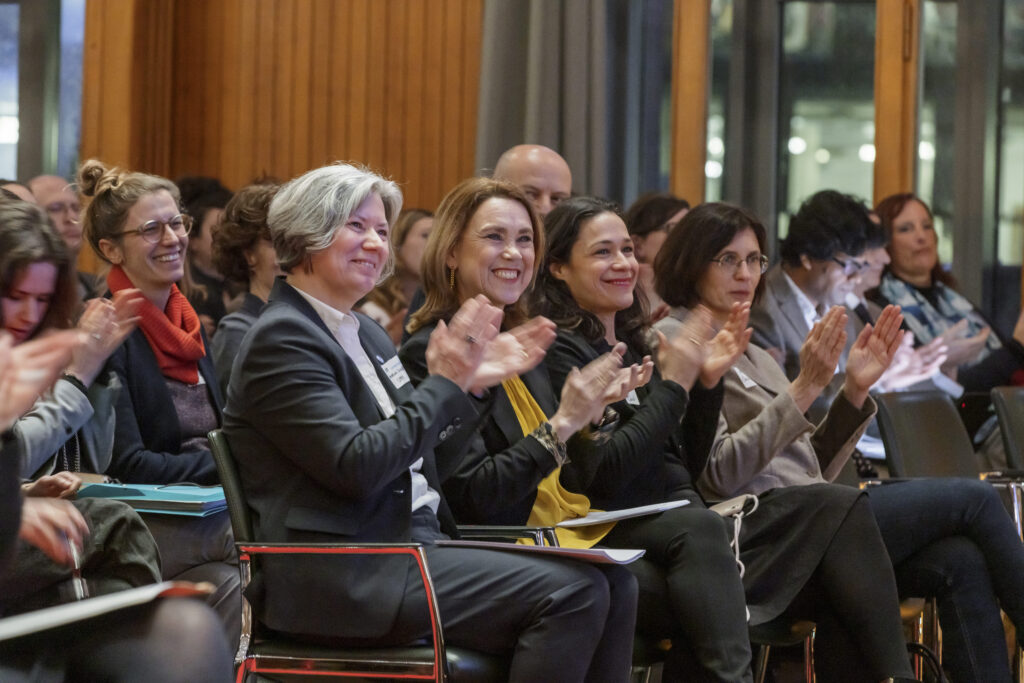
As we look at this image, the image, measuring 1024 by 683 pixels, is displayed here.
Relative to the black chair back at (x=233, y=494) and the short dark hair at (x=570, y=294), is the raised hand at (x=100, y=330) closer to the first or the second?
the black chair back at (x=233, y=494)

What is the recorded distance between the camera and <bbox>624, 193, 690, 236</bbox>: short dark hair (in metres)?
4.50

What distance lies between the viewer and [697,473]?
3156 millimetres

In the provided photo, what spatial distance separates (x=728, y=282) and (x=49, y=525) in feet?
6.85

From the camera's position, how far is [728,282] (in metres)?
3.45

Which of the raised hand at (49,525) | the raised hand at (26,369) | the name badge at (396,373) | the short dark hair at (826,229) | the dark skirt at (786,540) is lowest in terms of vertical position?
the dark skirt at (786,540)

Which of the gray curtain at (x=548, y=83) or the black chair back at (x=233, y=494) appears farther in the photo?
the gray curtain at (x=548, y=83)

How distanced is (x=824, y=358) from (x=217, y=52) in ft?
11.2

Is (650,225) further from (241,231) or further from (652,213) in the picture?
(241,231)

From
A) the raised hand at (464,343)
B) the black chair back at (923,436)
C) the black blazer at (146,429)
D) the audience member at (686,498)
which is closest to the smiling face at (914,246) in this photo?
the black chair back at (923,436)

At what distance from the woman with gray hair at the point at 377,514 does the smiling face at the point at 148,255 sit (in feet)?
3.33

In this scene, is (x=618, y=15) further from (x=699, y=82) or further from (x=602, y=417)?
(x=602, y=417)

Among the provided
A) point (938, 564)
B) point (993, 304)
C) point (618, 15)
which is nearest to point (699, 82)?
point (618, 15)

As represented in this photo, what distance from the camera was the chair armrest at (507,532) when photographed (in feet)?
8.54

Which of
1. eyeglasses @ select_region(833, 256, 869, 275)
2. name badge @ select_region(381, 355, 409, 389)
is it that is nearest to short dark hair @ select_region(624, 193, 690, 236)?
eyeglasses @ select_region(833, 256, 869, 275)
